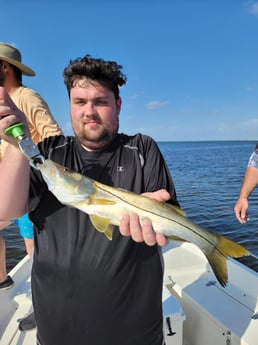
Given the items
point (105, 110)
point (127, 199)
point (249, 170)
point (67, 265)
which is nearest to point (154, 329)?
point (67, 265)

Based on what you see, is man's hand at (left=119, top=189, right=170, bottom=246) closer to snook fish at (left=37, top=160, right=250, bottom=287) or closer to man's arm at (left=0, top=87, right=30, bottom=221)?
snook fish at (left=37, top=160, right=250, bottom=287)

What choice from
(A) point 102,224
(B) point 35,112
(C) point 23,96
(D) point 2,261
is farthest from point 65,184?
(D) point 2,261

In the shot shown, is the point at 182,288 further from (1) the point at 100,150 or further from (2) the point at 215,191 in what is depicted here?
(2) the point at 215,191

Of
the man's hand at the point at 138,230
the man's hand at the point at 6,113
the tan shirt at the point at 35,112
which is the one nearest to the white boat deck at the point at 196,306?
the man's hand at the point at 138,230

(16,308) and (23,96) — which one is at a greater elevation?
(23,96)

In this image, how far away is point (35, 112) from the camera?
352 centimetres

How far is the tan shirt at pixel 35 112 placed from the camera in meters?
3.51

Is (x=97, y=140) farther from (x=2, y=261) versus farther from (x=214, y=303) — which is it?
(x=2, y=261)

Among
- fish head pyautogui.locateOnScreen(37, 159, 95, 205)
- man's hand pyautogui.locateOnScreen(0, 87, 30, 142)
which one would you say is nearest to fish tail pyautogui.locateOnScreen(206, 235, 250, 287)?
fish head pyautogui.locateOnScreen(37, 159, 95, 205)

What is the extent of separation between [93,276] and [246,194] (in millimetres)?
3506

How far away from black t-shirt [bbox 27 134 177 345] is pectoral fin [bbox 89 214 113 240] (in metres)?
0.23

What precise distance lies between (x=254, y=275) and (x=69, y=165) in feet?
11.2

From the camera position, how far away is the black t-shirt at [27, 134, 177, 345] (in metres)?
2.18

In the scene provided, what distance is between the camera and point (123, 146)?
2564 millimetres
